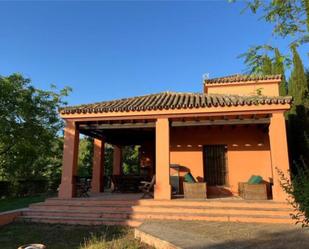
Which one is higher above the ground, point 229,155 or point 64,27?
point 64,27

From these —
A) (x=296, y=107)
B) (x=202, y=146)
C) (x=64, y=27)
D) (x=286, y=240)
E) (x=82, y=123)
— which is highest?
(x=64, y=27)

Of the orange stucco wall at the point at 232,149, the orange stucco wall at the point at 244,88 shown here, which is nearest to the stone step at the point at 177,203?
the orange stucco wall at the point at 232,149

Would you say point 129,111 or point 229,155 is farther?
point 229,155

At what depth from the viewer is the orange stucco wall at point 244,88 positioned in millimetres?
15539

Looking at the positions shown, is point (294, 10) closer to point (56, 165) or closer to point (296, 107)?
point (296, 107)

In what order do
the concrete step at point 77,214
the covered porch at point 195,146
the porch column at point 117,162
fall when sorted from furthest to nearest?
the porch column at point 117,162 < the covered porch at point 195,146 < the concrete step at point 77,214

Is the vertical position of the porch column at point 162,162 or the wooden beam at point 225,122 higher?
the wooden beam at point 225,122

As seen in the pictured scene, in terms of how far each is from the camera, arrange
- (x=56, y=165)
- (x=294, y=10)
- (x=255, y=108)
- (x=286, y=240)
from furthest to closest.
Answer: (x=56, y=165) → (x=255, y=108) → (x=286, y=240) → (x=294, y=10)

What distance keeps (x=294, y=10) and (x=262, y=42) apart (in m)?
0.74

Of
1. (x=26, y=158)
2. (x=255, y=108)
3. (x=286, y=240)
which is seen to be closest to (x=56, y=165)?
(x=26, y=158)

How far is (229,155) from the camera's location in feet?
Result: 41.9

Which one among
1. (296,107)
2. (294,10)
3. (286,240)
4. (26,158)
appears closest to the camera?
(294,10)

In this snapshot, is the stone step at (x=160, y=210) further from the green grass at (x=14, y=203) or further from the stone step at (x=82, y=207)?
the green grass at (x=14, y=203)

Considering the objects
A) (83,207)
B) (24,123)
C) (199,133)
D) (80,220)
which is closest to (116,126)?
(83,207)
